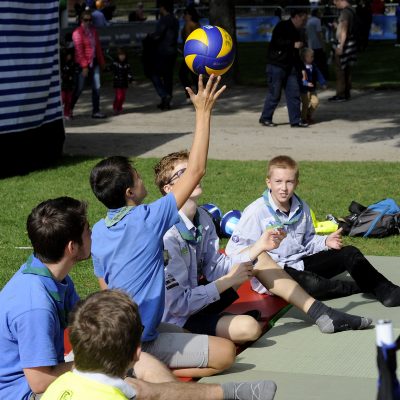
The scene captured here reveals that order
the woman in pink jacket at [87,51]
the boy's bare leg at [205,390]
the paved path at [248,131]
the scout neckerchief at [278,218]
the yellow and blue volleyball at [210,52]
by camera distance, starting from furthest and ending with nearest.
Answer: the woman in pink jacket at [87,51]
the paved path at [248,131]
the yellow and blue volleyball at [210,52]
the scout neckerchief at [278,218]
the boy's bare leg at [205,390]

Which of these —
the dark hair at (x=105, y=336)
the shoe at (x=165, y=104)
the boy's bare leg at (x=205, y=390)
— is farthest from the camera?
the shoe at (x=165, y=104)

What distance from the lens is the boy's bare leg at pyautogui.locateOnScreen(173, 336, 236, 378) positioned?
5.74m

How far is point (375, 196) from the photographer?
425 inches

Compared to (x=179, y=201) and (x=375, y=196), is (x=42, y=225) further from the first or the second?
(x=375, y=196)

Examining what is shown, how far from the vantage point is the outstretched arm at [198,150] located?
210 inches

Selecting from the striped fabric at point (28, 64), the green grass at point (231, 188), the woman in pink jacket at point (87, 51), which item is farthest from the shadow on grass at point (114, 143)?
the woman in pink jacket at point (87, 51)

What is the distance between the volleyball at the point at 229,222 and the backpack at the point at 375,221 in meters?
1.03

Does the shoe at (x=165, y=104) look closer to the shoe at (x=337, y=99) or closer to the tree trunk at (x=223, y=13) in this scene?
the tree trunk at (x=223, y=13)

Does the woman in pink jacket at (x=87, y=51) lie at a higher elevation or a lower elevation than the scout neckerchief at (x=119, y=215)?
lower

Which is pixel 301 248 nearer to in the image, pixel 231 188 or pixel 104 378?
pixel 104 378

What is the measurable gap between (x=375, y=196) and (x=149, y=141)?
526cm

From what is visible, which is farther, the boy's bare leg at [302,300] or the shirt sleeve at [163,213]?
the boy's bare leg at [302,300]

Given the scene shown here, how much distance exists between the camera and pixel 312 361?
6.06 m

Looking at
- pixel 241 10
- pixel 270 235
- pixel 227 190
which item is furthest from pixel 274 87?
pixel 241 10
